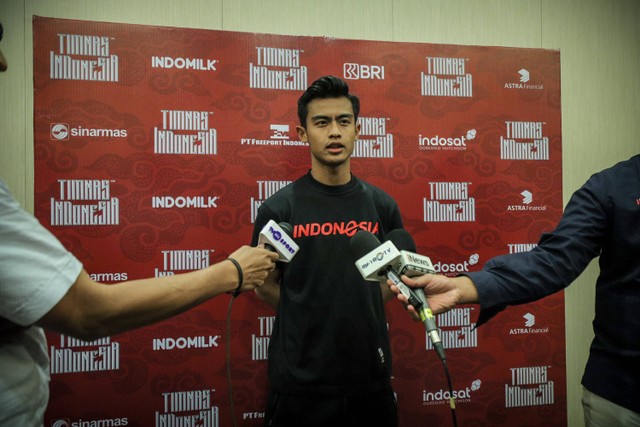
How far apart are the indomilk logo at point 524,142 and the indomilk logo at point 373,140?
0.64m

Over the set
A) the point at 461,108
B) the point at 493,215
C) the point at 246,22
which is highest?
the point at 246,22

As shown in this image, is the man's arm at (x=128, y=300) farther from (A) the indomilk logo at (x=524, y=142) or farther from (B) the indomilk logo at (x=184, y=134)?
A: (A) the indomilk logo at (x=524, y=142)

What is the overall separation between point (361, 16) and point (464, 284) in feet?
5.57

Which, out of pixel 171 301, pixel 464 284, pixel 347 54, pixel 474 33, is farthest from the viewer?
pixel 474 33

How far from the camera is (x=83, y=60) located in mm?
2051

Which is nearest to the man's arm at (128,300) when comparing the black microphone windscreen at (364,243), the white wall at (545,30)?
the black microphone windscreen at (364,243)

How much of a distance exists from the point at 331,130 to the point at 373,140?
52 cm

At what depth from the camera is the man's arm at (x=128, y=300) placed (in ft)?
2.83

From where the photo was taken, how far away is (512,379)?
240 centimetres

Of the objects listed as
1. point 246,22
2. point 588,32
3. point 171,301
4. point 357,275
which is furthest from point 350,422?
point 588,32

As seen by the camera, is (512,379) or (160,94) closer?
(160,94)

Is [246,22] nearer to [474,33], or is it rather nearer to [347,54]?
[347,54]

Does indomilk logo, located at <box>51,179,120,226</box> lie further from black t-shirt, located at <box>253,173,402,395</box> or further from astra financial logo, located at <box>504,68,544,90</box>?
astra financial logo, located at <box>504,68,544,90</box>

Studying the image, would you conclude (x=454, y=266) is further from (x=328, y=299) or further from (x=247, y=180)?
(x=247, y=180)
